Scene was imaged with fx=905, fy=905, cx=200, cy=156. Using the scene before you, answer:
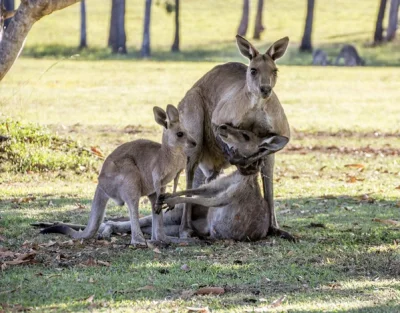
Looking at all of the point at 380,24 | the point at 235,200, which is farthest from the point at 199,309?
the point at 380,24

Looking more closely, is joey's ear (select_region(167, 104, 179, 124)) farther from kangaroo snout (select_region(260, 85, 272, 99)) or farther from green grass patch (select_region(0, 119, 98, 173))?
green grass patch (select_region(0, 119, 98, 173))

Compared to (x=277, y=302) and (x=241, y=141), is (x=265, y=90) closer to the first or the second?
(x=241, y=141)

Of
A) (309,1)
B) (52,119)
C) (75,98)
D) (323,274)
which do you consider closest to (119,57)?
(309,1)

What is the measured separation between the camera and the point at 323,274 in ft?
22.9

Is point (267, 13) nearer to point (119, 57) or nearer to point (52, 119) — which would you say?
point (119, 57)

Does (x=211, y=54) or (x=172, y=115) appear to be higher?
(x=172, y=115)

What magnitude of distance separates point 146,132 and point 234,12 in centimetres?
4480

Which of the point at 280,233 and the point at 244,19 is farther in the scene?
the point at 244,19

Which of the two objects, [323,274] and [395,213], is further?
[395,213]

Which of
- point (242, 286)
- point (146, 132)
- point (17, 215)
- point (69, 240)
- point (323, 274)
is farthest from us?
point (146, 132)

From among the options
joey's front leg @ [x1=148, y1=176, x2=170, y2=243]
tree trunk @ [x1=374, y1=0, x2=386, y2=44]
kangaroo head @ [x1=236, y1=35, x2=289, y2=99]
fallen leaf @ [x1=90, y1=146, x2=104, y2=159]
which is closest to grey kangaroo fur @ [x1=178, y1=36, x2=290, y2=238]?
kangaroo head @ [x1=236, y1=35, x2=289, y2=99]

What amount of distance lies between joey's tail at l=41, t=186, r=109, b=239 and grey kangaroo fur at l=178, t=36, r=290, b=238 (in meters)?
0.89

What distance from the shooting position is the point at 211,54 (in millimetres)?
44750

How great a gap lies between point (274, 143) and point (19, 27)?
103 inches
